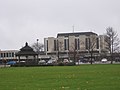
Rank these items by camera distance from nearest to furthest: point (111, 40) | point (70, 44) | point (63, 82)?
point (63, 82), point (111, 40), point (70, 44)

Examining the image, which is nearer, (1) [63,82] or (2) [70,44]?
(1) [63,82]

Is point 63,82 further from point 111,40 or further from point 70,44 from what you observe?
point 70,44

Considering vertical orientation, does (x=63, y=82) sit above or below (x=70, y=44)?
below

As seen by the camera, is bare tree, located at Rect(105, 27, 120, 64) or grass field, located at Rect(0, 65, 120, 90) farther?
bare tree, located at Rect(105, 27, 120, 64)

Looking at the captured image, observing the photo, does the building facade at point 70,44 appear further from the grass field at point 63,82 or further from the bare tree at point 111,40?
the grass field at point 63,82

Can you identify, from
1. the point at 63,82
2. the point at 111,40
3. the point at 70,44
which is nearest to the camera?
the point at 63,82

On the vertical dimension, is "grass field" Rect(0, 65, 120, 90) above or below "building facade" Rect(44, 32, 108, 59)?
below

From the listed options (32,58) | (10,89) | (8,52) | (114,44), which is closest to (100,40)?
(8,52)

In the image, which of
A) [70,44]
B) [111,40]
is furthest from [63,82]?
[70,44]

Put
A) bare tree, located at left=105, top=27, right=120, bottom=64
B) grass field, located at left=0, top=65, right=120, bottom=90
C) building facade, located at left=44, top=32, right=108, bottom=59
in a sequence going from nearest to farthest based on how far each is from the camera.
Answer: grass field, located at left=0, top=65, right=120, bottom=90 → bare tree, located at left=105, top=27, right=120, bottom=64 → building facade, located at left=44, top=32, right=108, bottom=59

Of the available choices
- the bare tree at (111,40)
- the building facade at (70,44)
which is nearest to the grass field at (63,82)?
the bare tree at (111,40)

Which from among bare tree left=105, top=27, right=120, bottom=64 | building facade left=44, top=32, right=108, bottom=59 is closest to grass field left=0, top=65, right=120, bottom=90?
bare tree left=105, top=27, right=120, bottom=64

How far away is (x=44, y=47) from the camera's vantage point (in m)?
184

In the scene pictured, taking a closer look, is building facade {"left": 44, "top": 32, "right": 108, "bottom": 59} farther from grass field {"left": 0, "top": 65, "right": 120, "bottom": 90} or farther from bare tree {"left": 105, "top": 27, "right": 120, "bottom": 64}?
grass field {"left": 0, "top": 65, "right": 120, "bottom": 90}
